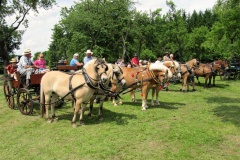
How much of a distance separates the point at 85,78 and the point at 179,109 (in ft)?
15.5

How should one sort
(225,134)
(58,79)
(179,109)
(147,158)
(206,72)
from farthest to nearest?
(206,72) → (179,109) → (58,79) → (225,134) → (147,158)

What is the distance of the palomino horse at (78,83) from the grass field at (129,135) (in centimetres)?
103

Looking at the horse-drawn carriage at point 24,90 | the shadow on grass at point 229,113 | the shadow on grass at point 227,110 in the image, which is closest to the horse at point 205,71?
the shadow on grass at point 227,110

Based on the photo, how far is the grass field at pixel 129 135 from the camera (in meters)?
→ 5.27

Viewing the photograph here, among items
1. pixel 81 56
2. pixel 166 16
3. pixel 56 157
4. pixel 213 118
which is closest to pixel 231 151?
pixel 213 118

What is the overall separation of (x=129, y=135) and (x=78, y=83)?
2.31 meters

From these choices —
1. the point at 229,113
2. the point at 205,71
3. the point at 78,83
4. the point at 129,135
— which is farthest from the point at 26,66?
the point at 205,71

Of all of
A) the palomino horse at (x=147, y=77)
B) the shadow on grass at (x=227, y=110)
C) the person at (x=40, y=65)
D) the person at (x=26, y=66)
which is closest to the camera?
the shadow on grass at (x=227, y=110)

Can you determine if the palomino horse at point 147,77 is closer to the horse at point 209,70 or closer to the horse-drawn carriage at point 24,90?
the horse-drawn carriage at point 24,90

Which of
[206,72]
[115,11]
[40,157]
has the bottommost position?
[40,157]

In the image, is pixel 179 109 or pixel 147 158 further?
pixel 179 109

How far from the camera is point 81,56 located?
35438mm

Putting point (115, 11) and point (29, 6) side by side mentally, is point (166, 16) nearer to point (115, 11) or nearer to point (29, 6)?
point (115, 11)

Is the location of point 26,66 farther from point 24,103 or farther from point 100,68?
point 100,68
